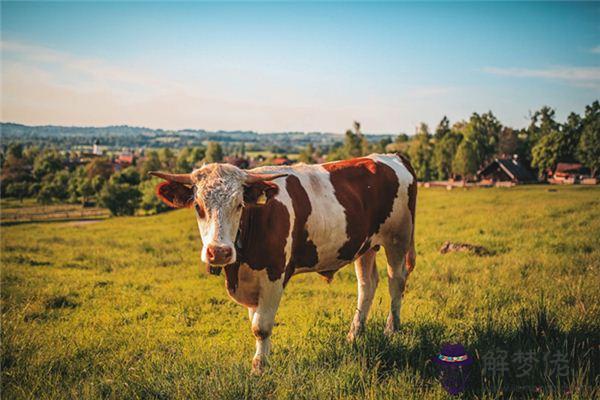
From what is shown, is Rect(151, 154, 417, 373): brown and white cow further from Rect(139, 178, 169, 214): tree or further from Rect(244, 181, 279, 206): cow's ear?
Rect(139, 178, 169, 214): tree

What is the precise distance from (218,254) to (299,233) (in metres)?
1.44

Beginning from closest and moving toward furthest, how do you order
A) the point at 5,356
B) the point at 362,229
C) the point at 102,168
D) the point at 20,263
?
the point at 5,356, the point at 362,229, the point at 20,263, the point at 102,168

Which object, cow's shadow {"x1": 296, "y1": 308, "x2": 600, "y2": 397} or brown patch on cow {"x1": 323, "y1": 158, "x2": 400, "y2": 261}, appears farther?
brown patch on cow {"x1": 323, "y1": 158, "x2": 400, "y2": 261}

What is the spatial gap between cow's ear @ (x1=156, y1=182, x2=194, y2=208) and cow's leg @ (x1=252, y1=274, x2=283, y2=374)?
50.8 inches

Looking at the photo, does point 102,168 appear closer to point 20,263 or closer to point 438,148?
point 438,148

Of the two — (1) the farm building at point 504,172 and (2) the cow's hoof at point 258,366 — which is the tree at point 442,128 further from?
(2) the cow's hoof at point 258,366

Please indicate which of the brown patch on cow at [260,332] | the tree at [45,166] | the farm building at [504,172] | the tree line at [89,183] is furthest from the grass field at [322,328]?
the tree at [45,166]

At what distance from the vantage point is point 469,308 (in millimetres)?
6773

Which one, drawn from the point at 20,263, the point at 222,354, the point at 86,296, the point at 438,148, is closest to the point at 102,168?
the point at 438,148

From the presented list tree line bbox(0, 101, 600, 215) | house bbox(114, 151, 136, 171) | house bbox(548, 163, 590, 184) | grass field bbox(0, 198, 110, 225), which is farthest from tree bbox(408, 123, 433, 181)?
house bbox(114, 151, 136, 171)

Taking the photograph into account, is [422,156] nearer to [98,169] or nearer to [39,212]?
[39,212]

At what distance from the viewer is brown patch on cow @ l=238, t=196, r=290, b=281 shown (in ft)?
15.2

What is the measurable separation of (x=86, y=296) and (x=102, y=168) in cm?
9044

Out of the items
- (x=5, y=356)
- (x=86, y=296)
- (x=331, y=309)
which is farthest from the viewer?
(x=86, y=296)
